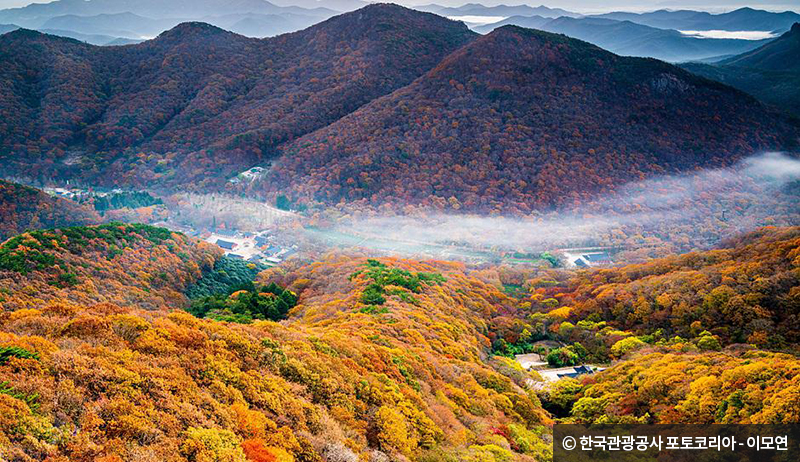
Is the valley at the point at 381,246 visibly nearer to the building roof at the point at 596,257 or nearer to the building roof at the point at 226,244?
the building roof at the point at 596,257

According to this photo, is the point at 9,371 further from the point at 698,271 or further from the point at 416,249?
the point at 416,249

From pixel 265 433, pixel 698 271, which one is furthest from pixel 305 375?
pixel 698 271

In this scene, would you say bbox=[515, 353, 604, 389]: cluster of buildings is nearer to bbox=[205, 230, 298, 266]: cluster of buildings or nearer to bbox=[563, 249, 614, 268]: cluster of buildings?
bbox=[563, 249, 614, 268]: cluster of buildings

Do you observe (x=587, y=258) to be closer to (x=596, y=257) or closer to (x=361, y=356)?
(x=596, y=257)

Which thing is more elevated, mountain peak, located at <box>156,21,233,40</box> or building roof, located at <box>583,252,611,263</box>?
mountain peak, located at <box>156,21,233,40</box>

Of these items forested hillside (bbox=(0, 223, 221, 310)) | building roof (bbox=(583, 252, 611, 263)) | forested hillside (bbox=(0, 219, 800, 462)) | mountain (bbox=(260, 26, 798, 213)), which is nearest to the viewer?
forested hillside (bbox=(0, 219, 800, 462))

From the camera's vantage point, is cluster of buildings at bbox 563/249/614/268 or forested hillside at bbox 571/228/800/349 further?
cluster of buildings at bbox 563/249/614/268

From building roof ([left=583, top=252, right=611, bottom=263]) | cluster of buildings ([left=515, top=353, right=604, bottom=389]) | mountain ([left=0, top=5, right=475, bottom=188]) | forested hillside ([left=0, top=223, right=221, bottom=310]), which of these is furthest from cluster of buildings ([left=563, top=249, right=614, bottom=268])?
mountain ([left=0, top=5, right=475, bottom=188])
